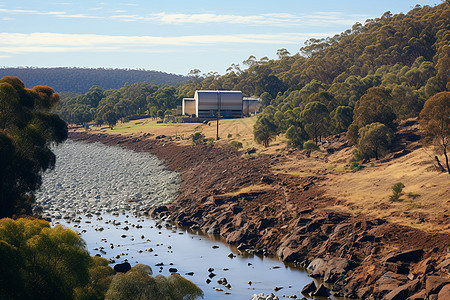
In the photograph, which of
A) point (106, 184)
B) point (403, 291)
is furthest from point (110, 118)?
point (403, 291)

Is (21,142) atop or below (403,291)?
atop

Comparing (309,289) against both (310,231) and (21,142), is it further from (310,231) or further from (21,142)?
(21,142)

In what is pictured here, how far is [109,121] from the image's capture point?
191 meters

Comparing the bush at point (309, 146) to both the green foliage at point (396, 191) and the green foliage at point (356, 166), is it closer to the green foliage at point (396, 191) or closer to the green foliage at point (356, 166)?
the green foliage at point (356, 166)

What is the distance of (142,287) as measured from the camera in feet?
91.9

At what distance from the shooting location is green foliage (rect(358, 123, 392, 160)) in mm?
73500

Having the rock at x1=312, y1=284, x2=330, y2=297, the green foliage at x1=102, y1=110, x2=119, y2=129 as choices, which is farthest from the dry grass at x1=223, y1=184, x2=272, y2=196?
the green foliage at x1=102, y1=110, x2=119, y2=129

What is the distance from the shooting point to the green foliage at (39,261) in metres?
24.5

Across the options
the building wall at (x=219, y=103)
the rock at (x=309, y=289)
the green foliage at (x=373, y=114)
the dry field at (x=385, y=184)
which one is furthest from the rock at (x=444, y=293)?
the building wall at (x=219, y=103)

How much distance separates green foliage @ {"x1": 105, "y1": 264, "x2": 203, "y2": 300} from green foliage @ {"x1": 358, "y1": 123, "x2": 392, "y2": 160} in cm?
5001

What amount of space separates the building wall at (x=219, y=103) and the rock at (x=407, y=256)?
112259 mm

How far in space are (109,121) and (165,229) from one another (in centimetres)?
13372

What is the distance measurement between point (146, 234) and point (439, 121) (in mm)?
35268

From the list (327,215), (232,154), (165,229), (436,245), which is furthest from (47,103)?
(232,154)
